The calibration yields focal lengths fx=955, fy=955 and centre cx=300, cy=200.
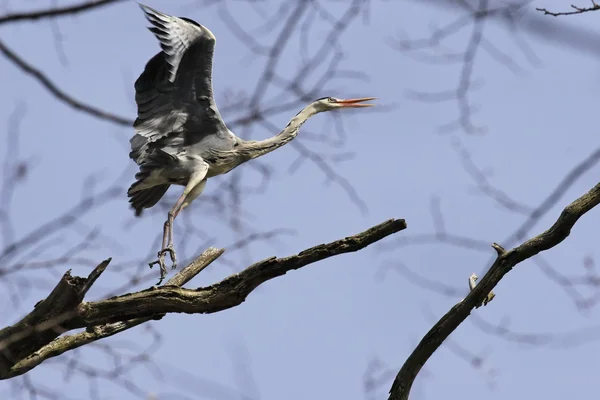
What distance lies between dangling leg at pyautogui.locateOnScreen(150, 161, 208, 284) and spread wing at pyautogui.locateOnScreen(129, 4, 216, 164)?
1.04 ft

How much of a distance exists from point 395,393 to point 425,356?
225 mm

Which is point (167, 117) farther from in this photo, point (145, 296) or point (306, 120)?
point (145, 296)

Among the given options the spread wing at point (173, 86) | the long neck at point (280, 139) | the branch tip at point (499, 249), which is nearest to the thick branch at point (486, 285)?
the branch tip at point (499, 249)

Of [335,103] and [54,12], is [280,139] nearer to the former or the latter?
[335,103]

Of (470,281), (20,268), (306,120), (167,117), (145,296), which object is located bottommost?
(20,268)

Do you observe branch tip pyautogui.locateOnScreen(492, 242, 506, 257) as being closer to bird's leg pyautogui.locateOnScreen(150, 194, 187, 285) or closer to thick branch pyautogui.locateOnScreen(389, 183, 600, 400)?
thick branch pyautogui.locateOnScreen(389, 183, 600, 400)

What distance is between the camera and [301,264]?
4.74 meters

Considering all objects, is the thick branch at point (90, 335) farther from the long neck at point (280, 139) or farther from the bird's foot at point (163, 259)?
the long neck at point (280, 139)

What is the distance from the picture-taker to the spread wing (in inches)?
268

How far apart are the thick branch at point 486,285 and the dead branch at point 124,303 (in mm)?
485

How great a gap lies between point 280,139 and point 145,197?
4.16 feet

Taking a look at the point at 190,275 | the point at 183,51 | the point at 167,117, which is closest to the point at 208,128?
the point at 167,117

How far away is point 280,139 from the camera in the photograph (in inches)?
326

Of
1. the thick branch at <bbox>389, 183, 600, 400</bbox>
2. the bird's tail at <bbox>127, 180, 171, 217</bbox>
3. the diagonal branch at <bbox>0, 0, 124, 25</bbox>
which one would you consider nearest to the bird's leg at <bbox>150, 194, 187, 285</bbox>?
the bird's tail at <bbox>127, 180, 171, 217</bbox>
